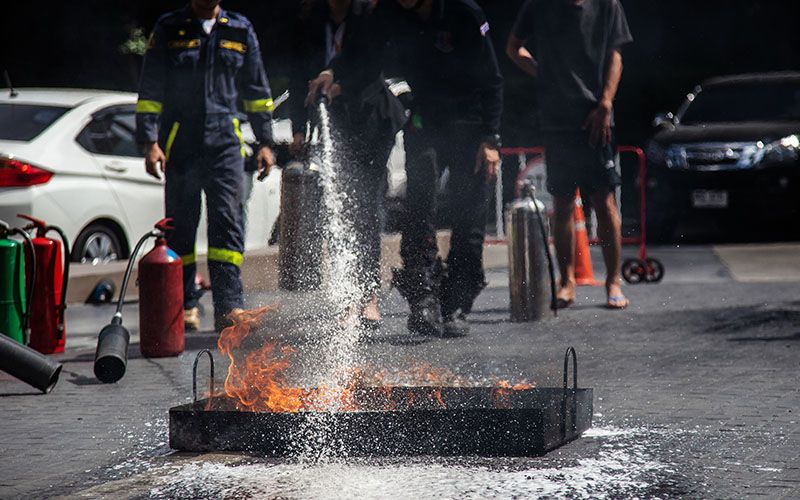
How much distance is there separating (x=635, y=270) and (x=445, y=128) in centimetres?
344

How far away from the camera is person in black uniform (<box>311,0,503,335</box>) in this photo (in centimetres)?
793

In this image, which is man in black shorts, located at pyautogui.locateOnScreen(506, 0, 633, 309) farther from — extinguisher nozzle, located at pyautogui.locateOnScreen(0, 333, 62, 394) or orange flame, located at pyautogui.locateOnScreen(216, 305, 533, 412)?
extinguisher nozzle, located at pyautogui.locateOnScreen(0, 333, 62, 394)

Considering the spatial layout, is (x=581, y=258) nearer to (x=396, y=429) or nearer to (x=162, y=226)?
(x=162, y=226)

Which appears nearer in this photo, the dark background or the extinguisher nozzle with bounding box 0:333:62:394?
the extinguisher nozzle with bounding box 0:333:62:394

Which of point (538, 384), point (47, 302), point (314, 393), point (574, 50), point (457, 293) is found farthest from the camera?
point (574, 50)

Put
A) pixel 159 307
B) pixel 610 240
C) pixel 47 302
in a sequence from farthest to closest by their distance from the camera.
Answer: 1. pixel 610 240
2. pixel 47 302
3. pixel 159 307

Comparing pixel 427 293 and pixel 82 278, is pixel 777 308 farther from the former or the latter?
pixel 82 278

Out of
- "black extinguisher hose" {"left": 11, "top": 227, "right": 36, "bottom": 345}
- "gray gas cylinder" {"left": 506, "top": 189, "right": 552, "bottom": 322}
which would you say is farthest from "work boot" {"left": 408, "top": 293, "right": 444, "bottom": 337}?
"black extinguisher hose" {"left": 11, "top": 227, "right": 36, "bottom": 345}

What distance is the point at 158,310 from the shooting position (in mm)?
7312

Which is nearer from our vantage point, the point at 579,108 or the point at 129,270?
the point at 129,270

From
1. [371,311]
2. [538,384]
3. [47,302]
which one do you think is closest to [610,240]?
[371,311]

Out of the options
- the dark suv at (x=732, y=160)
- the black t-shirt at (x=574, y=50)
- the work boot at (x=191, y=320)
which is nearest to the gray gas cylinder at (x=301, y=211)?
the work boot at (x=191, y=320)

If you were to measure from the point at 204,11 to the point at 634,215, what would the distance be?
11221 mm

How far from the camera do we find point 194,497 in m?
4.17
